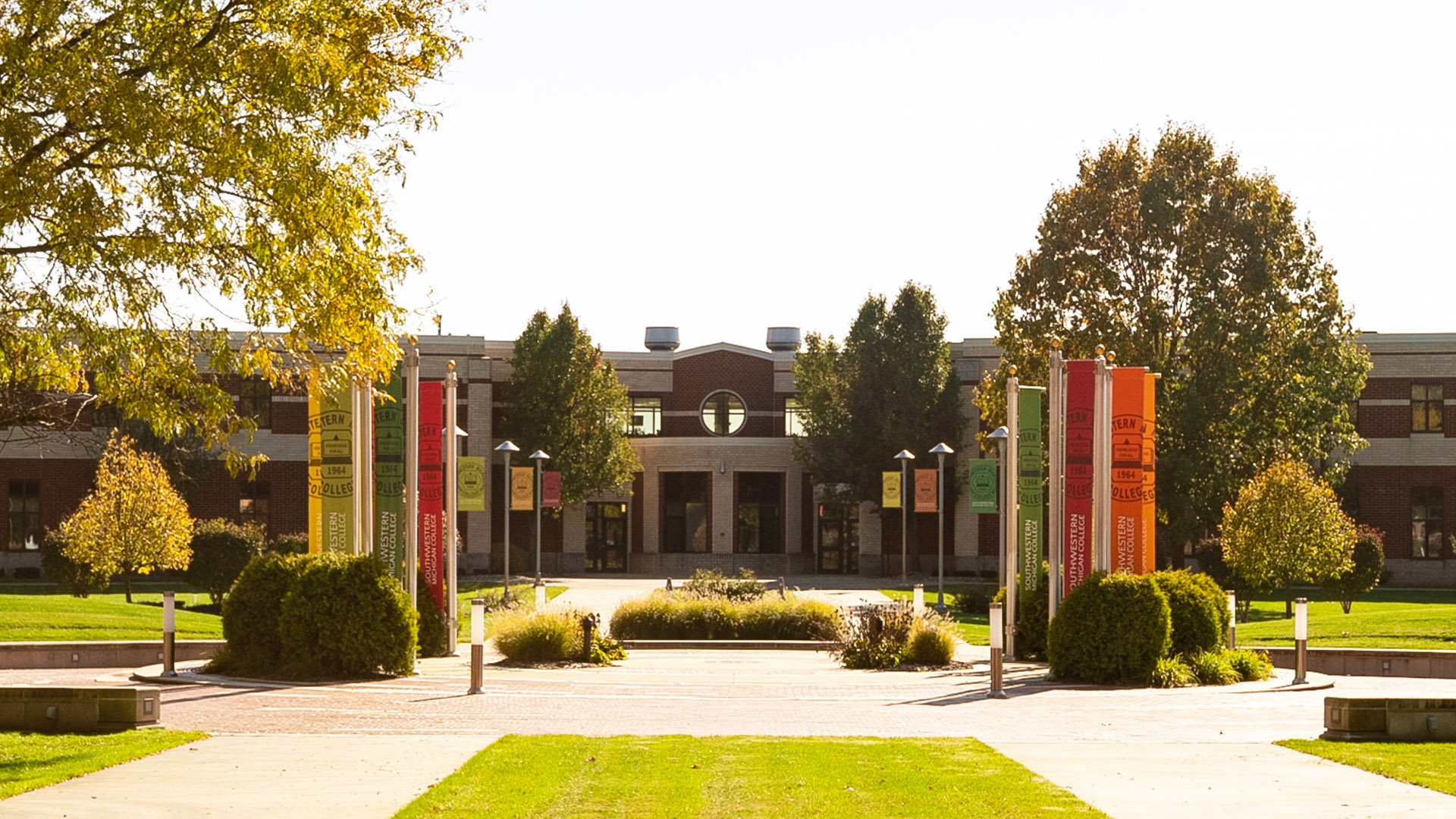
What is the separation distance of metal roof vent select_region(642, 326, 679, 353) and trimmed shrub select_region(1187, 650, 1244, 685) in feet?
161

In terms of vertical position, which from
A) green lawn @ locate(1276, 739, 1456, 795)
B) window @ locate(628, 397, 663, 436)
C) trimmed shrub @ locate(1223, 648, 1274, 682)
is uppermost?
window @ locate(628, 397, 663, 436)

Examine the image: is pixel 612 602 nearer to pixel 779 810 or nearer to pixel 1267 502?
pixel 1267 502

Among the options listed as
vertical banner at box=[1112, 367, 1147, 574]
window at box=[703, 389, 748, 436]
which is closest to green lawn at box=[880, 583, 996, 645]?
vertical banner at box=[1112, 367, 1147, 574]

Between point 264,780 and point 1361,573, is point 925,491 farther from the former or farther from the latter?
point 264,780

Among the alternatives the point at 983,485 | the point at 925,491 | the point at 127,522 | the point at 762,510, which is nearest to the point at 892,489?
the point at 925,491

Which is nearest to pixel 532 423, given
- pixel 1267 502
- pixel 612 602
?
pixel 612 602

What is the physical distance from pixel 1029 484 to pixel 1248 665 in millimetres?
3918

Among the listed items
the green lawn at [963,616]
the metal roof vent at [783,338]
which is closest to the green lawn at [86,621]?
the green lawn at [963,616]

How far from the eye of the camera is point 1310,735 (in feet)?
45.6

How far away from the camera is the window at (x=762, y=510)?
195 feet

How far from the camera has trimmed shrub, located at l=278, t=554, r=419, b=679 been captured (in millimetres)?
19219

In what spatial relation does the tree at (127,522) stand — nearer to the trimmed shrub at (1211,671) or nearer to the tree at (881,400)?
the tree at (881,400)

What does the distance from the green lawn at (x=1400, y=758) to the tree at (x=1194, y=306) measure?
26.0 metres

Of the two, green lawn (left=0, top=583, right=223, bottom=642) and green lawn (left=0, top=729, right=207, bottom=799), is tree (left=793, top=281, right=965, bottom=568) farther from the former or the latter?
green lawn (left=0, top=729, right=207, bottom=799)
